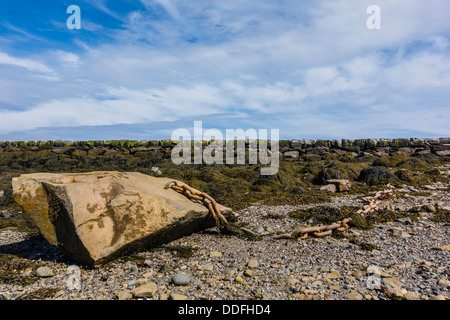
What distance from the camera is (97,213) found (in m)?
4.27

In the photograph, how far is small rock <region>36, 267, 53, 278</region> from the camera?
13.1 ft

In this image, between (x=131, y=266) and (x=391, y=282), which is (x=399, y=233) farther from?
(x=131, y=266)

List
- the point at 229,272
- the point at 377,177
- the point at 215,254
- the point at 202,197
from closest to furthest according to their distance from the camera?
the point at 229,272 < the point at 215,254 < the point at 202,197 < the point at 377,177

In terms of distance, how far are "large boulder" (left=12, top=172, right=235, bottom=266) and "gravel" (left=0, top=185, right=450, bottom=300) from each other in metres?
0.29

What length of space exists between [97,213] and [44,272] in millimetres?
1059

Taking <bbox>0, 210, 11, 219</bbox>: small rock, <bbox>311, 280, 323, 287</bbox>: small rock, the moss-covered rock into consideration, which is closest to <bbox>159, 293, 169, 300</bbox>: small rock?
<bbox>311, 280, 323, 287</bbox>: small rock

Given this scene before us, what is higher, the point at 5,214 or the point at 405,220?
the point at 405,220

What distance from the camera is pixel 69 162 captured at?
702 inches

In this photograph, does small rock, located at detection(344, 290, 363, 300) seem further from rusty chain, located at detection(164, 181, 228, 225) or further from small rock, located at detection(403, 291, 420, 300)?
rusty chain, located at detection(164, 181, 228, 225)

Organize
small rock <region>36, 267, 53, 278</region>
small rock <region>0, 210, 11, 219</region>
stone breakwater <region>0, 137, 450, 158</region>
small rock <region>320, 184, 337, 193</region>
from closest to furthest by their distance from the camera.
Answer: small rock <region>36, 267, 53, 278</region> < small rock <region>0, 210, 11, 219</region> < small rock <region>320, 184, 337, 193</region> < stone breakwater <region>0, 137, 450, 158</region>

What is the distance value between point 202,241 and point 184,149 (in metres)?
14.7

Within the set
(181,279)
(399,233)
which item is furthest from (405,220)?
(181,279)

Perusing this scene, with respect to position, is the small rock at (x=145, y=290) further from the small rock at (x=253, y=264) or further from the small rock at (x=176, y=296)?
the small rock at (x=253, y=264)
